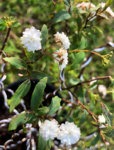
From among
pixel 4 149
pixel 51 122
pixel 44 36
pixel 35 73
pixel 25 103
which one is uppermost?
pixel 44 36

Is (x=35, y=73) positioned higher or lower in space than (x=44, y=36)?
lower

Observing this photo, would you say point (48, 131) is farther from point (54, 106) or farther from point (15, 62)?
point (15, 62)

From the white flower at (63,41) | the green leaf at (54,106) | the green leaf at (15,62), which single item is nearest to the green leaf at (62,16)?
the white flower at (63,41)

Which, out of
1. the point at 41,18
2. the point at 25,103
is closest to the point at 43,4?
the point at 41,18

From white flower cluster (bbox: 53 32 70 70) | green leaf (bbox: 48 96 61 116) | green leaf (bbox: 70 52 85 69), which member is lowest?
green leaf (bbox: 48 96 61 116)

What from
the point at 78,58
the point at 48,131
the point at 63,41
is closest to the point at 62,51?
the point at 63,41

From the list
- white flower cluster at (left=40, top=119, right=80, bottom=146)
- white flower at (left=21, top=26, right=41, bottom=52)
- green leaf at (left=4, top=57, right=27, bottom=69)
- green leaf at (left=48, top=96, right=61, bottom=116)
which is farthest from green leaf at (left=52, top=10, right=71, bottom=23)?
white flower cluster at (left=40, top=119, right=80, bottom=146)

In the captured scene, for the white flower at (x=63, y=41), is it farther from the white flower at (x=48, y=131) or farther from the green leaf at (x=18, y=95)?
the white flower at (x=48, y=131)

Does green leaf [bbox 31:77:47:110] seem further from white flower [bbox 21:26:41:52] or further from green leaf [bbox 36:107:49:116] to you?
white flower [bbox 21:26:41:52]

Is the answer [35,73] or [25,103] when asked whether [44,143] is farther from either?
[25,103]
